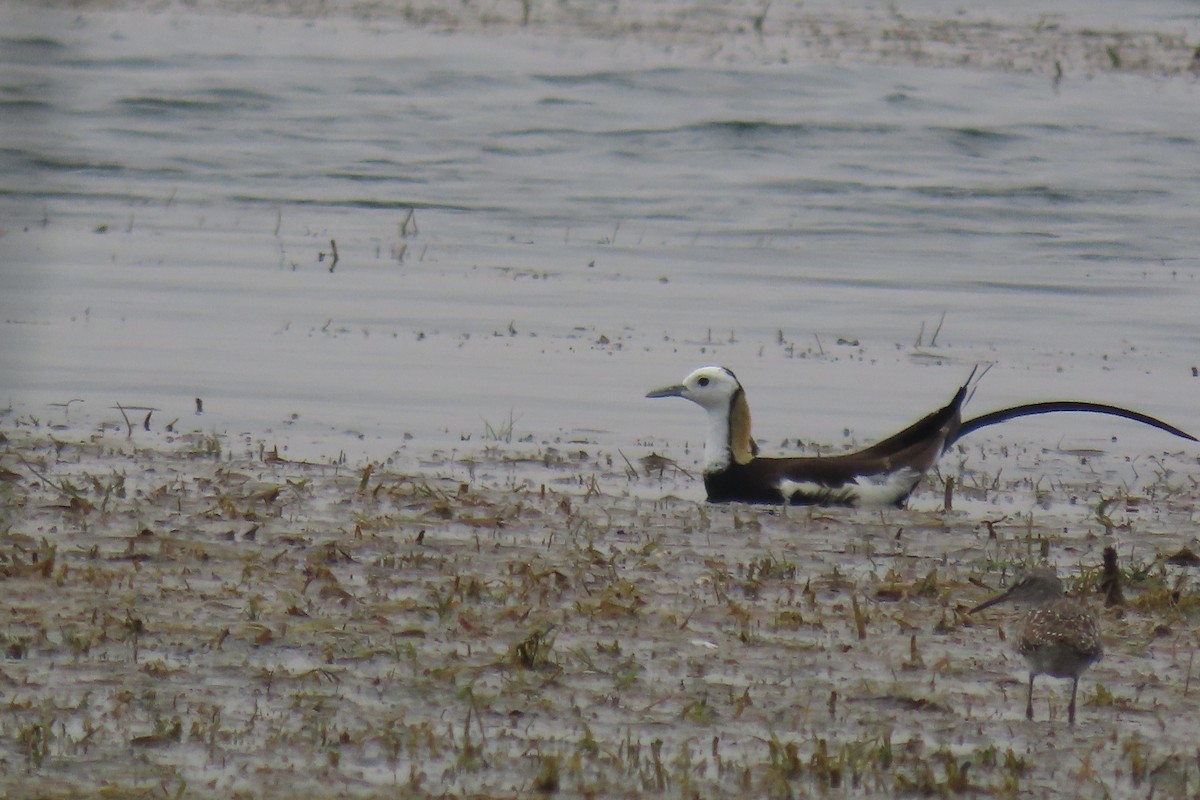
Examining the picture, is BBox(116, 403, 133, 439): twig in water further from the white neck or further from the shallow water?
the white neck

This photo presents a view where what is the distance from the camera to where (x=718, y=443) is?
30.4 ft

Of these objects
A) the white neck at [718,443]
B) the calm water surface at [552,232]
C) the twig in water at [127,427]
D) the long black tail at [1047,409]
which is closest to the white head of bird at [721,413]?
the white neck at [718,443]

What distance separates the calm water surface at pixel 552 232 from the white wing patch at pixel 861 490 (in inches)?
Result: 66.8

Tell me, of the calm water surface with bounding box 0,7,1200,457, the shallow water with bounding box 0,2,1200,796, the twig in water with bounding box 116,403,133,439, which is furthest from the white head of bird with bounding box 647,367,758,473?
the twig in water with bounding box 116,403,133,439

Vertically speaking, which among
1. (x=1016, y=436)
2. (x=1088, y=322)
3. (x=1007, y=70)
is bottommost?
(x=1016, y=436)

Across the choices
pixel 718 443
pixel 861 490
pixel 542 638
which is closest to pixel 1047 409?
pixel 861 490

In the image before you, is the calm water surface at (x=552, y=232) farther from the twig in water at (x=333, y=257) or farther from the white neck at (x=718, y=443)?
the white neck at (x=718, y=443)

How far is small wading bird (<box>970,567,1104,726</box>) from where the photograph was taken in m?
5.61

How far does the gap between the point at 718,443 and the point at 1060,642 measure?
377 centimetres

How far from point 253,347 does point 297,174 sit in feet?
31.0

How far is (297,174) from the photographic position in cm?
2178

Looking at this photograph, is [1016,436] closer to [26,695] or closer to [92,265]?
[26,695]

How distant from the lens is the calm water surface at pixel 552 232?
11406 millimetres

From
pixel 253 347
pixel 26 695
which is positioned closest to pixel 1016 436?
pixel 253 347
